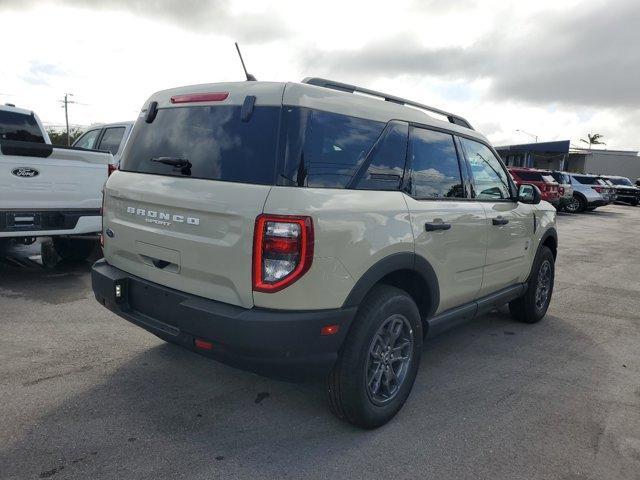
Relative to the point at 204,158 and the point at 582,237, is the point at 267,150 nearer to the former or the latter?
the point at 204,158

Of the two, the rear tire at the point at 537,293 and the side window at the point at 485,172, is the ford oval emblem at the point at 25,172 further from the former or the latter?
the rear tire at the point at 537,293

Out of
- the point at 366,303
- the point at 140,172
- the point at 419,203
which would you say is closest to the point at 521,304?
the point at 419,203

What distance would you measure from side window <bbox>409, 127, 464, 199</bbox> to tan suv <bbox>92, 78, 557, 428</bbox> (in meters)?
0.02

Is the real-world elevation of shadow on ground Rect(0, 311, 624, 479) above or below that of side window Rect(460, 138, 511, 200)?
below

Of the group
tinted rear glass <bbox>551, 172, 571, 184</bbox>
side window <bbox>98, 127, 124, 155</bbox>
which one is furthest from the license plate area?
tinted rear glass <bbox>551, 172, 571, 184</bbox>

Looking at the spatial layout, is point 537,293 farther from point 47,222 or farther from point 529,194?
point 47,222

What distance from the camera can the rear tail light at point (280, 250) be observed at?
246 centimetres

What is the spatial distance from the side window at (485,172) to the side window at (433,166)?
0.89 feet

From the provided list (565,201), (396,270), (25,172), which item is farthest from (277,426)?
(565,201)

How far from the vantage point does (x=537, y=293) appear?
5305 millimetres

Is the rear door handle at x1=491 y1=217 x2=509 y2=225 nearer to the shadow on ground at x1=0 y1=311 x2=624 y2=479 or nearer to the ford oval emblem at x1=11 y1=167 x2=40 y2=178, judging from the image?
the shadow on ground at x1=0 y1=311 x2=624 y2=479

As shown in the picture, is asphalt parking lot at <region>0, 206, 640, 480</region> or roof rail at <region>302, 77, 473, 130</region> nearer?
asphalt parking lot at <region>0, 206, 640, 480</region>

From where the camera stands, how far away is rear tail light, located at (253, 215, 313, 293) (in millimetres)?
2459

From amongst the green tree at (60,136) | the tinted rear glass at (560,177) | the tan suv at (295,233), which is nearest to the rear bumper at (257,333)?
the tan suv at (295,233)
